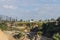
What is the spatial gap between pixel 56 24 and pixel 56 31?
9.17ft

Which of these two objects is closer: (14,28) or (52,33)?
(52,33)

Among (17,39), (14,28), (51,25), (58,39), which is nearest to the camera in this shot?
(58,39)

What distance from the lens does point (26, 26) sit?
1818 inches

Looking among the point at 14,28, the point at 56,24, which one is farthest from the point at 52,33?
the point at 14,28

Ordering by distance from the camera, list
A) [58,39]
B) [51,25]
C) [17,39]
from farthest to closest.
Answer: [51,25] < [17,39] < [58,39]

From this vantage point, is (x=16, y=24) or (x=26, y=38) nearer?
(x=26, y=38)

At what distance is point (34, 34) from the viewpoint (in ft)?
127

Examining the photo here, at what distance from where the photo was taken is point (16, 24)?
4662 centimetres

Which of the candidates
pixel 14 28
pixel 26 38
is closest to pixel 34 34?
pixel 26 38

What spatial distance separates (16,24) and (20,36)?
9884 millimetres

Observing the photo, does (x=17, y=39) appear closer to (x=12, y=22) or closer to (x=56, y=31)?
(x=56, y=31)

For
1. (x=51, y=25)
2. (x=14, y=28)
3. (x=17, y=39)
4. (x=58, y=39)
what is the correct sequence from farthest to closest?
(x=14, y=28) → (x=51, y=25) → (x=17, y=39) → (x=58, y=39)

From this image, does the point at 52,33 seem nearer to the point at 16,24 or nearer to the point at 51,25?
the point at 51,25

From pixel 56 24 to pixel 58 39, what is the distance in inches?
288
